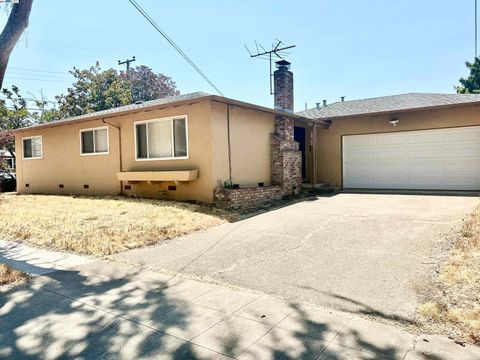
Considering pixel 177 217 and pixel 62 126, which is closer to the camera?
pixel 177 217

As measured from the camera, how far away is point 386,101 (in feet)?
50.9

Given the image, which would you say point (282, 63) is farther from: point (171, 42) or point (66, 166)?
point (66, 166)

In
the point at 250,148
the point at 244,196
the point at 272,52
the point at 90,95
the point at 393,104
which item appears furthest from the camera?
the point at 90,95

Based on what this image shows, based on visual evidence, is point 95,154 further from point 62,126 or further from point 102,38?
point 102,38

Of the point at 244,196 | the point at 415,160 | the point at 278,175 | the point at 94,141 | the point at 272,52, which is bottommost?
the point at 244,196

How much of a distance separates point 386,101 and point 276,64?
514 cm

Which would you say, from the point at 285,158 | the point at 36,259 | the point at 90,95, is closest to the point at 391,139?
the point at 285,158

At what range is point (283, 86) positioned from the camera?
1520 cm

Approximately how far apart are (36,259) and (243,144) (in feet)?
22.6

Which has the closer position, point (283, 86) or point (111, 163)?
point (111, 163)

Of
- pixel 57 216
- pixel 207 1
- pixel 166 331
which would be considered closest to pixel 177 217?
pixel 57 216

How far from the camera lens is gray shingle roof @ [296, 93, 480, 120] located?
500 inches

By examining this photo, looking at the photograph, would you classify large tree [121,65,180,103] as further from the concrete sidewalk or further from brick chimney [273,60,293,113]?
the concrete sidewalk

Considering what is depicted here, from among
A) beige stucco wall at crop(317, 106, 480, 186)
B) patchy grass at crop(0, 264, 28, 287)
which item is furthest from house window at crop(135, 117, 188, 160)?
beige stucco wall at crop(317, 106, 480, 186)
